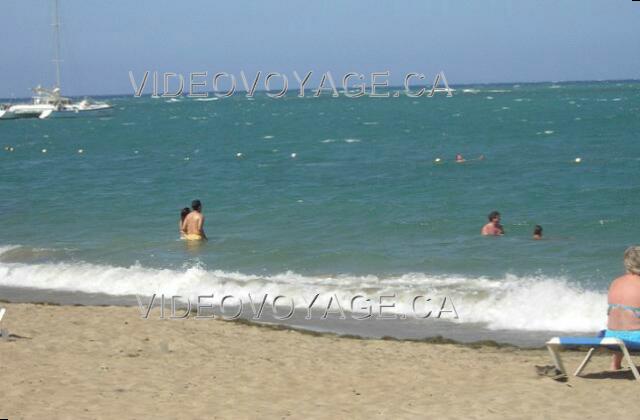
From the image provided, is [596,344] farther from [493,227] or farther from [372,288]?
[493,227]

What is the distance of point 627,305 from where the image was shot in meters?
8.34

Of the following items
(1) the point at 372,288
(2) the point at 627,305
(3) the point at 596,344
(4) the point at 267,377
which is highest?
(2) the point at 627,305

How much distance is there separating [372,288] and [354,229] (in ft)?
18.9

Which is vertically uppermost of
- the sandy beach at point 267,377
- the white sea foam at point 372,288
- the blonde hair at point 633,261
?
the blonde hair at point 633,261

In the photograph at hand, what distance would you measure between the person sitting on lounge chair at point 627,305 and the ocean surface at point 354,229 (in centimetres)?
283

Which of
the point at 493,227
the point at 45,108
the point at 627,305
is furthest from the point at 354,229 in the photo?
the point at 45,108

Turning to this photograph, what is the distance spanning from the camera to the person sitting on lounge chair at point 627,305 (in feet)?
27.3

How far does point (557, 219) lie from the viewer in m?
20.2

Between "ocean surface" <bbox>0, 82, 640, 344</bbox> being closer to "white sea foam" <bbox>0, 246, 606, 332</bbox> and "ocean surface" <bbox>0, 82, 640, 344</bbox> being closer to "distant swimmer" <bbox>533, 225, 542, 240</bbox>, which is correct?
"white sea foam" <bbox>0, 246, 606, 332</bbox>

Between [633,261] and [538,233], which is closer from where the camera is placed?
[633,261]

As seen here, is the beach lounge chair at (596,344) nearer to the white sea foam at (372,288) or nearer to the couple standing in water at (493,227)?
the white sea foam at (372,288)

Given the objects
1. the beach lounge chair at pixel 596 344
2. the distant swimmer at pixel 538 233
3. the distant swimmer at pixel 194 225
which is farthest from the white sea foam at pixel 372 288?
the beach lounge chair at pixel 596 344

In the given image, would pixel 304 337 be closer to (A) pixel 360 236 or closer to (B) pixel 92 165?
(A) pixel 360 236

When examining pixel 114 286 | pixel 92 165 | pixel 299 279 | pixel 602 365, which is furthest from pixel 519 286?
pixel 92 165
